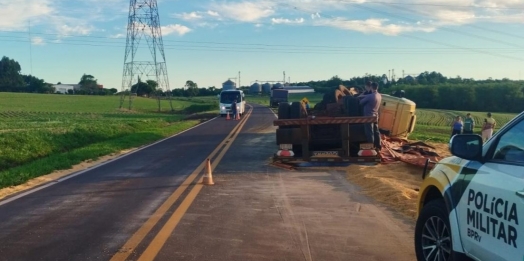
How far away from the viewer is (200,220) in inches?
345

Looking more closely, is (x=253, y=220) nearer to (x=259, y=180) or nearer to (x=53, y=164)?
(x=259, y=180)

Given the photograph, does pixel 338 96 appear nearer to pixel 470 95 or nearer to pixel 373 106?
pixel 373 106

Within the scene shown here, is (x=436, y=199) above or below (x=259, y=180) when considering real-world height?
above

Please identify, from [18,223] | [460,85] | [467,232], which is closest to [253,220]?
[18,223]

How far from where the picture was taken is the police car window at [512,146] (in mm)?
4676

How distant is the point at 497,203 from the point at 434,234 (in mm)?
1357

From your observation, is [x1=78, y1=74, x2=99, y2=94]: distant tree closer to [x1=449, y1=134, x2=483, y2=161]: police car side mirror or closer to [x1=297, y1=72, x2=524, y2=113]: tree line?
[x1=297, y1=72, x2=524, y2=113]: tree line

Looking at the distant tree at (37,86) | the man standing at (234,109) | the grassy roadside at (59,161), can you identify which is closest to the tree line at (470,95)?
the man standing at (234,109)

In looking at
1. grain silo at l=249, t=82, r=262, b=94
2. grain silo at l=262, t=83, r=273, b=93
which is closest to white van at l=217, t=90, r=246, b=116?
grain silo at l=262, t=83, r=273, b=93

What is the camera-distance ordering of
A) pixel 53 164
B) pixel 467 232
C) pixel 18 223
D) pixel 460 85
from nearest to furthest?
pixel 467 232 → pixel 18 223 → pixel 53 164 → pixel 460 85

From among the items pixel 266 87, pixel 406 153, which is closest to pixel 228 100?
pixel 406 153

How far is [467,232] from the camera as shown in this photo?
201 inches

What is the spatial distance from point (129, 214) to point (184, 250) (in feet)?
8.06

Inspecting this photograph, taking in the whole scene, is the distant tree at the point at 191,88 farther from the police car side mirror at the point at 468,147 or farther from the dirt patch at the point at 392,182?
the police car side mirror at the point at 468,147
